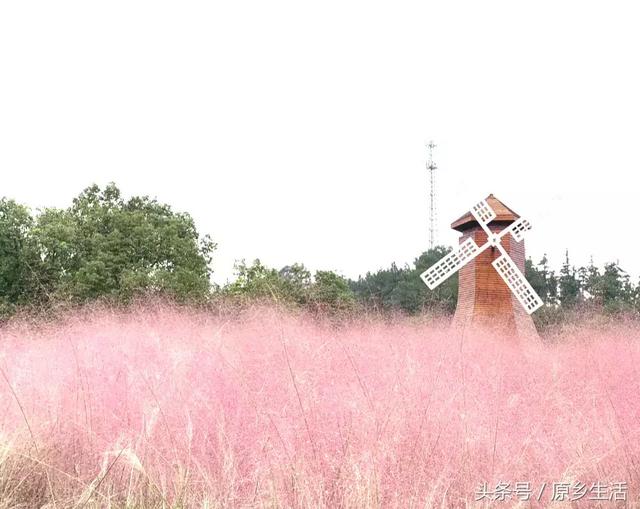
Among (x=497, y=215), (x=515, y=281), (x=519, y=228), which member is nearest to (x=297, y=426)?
(x=515, y=281)

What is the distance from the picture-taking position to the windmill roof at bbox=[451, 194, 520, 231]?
16.0m

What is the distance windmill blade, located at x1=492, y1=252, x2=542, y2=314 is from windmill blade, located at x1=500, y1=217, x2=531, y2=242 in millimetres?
750

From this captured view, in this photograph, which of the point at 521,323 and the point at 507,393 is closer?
the point at 507,393

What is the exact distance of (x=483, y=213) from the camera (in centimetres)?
1580

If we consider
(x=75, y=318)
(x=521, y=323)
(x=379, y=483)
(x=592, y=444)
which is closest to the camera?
(x=379, y=483)

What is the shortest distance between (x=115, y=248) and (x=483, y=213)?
1879 centimetres

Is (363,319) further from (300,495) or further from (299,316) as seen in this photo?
(300,495)

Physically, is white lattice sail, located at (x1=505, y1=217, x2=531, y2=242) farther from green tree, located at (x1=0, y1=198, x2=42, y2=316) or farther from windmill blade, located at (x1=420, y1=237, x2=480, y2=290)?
green tree, located at (x1=0, y1=198, x2=42, y2=316)

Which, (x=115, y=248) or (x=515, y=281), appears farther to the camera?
(x=115, y=248)

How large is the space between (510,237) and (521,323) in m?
2.28

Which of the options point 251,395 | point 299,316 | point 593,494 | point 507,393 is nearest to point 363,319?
point 299,316

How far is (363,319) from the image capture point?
10.9 meters

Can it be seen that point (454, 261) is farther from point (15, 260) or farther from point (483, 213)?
point (15, 260)

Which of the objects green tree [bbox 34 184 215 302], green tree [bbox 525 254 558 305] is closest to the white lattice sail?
green tree [bbox 34 184 215 302]
